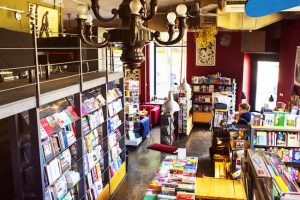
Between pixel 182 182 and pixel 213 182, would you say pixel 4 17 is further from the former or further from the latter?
pixel 213 182

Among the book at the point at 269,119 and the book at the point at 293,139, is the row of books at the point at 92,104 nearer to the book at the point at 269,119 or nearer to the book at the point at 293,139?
the book at the point at 269,119

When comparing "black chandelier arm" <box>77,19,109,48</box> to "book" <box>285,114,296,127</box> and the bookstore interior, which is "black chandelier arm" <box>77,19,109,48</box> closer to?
the bookstore interior

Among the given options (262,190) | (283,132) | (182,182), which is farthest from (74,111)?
(283,132)

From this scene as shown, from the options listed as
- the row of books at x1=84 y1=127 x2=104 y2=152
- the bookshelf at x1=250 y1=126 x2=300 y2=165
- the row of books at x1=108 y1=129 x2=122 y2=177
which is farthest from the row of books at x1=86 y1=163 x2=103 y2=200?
the bookshelf at x1=250 y1=126 x2=300 y2=165

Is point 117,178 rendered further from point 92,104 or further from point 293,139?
point 293,139

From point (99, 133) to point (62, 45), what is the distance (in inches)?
75.5

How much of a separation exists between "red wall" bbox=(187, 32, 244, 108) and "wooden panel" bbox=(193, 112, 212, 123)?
4.41 feet

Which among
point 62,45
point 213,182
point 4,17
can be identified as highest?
point 4,17

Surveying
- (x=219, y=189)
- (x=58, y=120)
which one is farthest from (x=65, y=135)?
Result: (x=219, y=189)

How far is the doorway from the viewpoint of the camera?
12.3 meters

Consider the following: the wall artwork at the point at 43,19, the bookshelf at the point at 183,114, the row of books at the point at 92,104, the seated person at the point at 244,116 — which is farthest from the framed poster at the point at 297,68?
the wall artwork at the point at 43,19

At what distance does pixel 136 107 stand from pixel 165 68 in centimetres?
438

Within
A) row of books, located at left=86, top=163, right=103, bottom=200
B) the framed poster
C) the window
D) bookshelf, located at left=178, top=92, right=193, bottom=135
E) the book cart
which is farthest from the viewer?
the window

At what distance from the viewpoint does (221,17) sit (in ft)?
27.1
